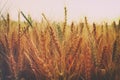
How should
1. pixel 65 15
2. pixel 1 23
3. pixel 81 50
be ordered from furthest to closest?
pixel 1 23, pixel 81 50, pixel 65 15

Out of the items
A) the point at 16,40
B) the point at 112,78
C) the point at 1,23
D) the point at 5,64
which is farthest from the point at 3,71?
the point at 112,78

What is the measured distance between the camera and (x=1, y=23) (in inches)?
62.0

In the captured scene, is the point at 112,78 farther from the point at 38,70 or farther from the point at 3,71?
the point at 3,71

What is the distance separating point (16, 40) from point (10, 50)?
103 millimetres

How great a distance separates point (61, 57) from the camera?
1.22 metres

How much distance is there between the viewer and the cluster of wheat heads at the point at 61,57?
4.02 ft

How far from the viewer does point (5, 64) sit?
4.54 feet

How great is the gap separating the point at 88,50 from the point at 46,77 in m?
0.18

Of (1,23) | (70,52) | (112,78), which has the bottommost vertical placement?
(112,78)

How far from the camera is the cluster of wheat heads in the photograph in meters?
1.23

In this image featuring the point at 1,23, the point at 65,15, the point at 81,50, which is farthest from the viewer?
the point at 1,23

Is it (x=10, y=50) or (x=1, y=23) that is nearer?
(x=10, y=50)

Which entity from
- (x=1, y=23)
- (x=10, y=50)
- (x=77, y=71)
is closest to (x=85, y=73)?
(x=77, y=71)

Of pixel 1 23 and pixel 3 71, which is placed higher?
pixel 1 23
